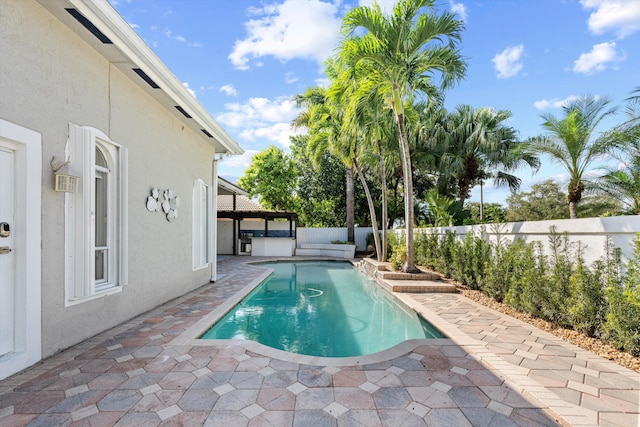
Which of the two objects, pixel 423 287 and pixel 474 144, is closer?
pixel 423 287

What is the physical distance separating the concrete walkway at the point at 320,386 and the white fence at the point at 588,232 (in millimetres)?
1448

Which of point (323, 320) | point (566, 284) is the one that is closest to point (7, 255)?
point (323, 320)

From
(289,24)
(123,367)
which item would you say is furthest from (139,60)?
(289,24)

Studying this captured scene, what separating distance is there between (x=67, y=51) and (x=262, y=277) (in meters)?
7.94

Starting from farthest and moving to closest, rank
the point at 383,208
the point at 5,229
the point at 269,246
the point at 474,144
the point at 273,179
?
1. the point at 273,179
2. the point at 269,246
3. the point at 474,144
4. the point at 383,208
5. the point at 5,229

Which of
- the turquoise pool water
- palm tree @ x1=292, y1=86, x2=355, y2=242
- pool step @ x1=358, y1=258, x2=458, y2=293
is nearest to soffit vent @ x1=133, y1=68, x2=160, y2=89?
the turquoise pool water

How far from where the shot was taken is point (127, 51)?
4172 millimetres

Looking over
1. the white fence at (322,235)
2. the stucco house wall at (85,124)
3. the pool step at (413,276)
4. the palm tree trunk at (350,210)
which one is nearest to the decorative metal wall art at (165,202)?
the stucco house wall at (85,124)

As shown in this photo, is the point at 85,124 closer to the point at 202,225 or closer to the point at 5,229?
the point at 5,229

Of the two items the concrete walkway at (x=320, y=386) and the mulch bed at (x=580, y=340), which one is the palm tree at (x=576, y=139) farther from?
the concrete walkway at (x=320, y=386)

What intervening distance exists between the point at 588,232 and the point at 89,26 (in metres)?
7.40

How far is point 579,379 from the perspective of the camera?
122 inches

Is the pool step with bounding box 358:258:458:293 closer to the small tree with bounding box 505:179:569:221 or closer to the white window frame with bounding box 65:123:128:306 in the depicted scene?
the white window frame with bounding box 65:123:128:306

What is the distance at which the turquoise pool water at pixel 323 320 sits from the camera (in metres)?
4.95
